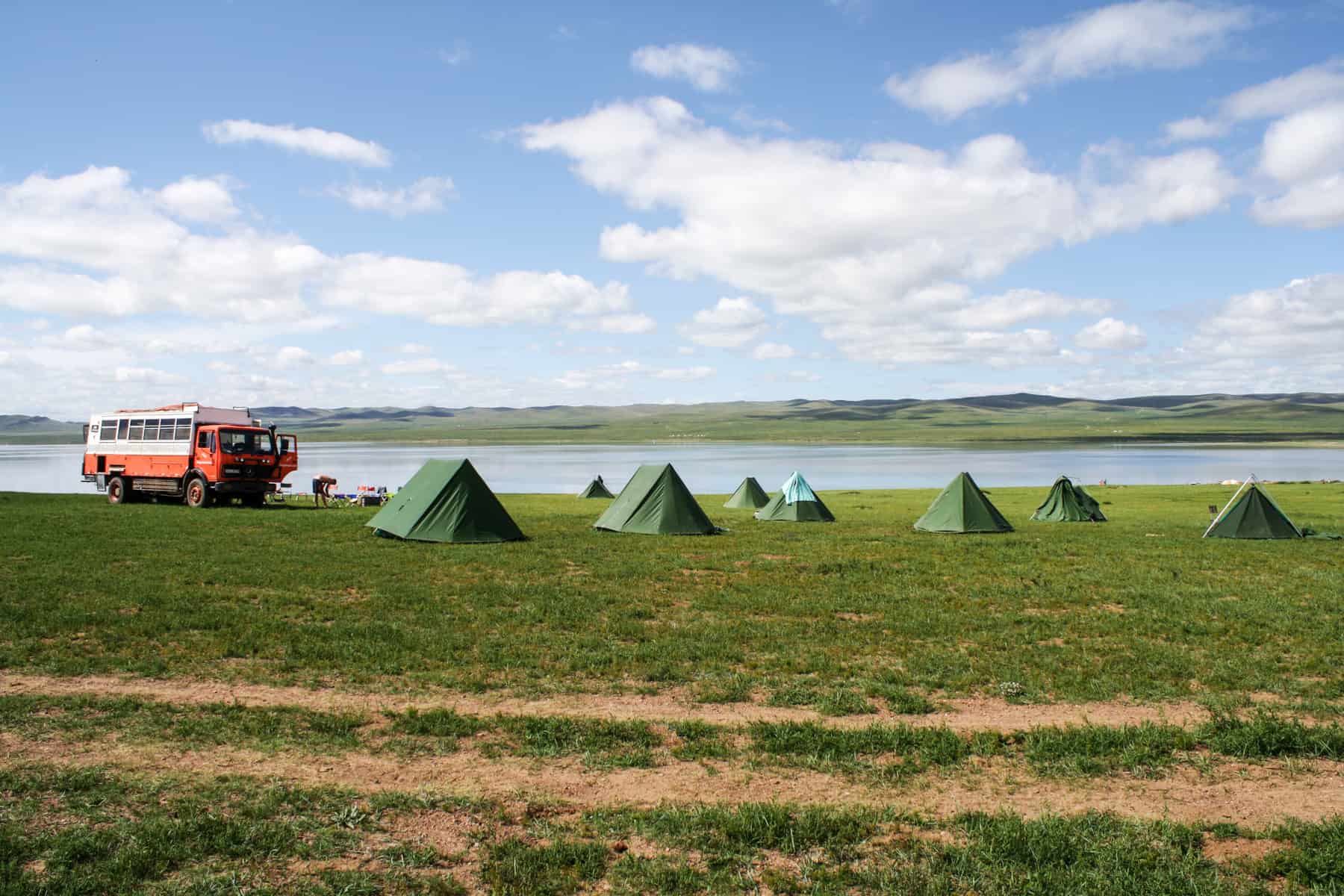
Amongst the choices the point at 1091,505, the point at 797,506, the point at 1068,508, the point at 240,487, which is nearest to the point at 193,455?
the point at 240,487

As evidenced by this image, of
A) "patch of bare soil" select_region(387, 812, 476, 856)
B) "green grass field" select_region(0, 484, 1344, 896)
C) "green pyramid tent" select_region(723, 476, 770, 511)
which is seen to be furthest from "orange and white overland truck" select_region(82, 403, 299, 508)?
"patch of bare soil" select_region(387, 812, 476, 856)

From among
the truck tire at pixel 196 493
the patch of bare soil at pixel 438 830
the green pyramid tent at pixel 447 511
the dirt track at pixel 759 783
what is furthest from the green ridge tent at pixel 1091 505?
the truck tire at pixel 196 493

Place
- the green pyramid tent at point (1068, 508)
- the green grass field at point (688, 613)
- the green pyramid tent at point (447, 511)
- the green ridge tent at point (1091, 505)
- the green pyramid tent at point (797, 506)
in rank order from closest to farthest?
the green grass field at point (688, 613)
the green pyramid tent at point (447, 511)
the green pyramid tent at point (797, 506)
the green pyramid tent at point (1068, 508)
the green ridge tent at point (1091, 505)

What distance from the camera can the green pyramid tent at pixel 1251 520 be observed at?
26688 millimetres

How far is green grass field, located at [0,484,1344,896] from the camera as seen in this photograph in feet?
19.0

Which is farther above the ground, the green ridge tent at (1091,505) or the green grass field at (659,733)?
the green ridge tent at (1091,505)

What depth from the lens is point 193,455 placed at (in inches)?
1340

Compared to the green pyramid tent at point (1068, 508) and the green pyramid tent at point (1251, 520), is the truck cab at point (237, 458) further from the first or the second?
the green pyramid tent at point (1251, 520)

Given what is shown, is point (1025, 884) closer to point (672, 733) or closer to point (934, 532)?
point (672, 733)

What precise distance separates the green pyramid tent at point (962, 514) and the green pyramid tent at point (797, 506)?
4567 mm

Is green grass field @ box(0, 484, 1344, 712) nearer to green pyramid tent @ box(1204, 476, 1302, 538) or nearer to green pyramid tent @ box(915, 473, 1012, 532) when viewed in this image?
green pyramid tent @ box(1204, 476, 1302, 538)

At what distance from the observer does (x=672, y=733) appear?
845 cm

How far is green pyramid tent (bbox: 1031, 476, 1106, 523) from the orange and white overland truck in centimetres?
3009

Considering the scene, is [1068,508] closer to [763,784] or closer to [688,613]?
[688,613]
